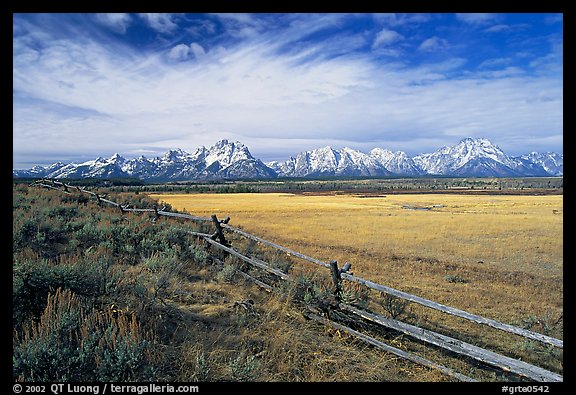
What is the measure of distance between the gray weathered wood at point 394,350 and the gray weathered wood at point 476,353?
274 mm

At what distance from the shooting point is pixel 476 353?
4094 millimetres

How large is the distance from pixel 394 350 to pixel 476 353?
1.07 m

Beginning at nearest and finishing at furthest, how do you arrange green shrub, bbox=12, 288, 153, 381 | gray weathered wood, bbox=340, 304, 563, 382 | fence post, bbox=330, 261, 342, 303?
green shrub, bbox=12, 288, 153, 381
gray weathered wood, bbox=340, 304, 563, 382
fence post, bbox=330, 261, 342, 303

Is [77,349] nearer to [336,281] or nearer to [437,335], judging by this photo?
[336,281]

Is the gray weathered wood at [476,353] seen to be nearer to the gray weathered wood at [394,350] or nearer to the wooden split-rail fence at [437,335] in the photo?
the wooden split-rail fence at [437,335]

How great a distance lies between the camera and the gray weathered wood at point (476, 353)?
3510 mm

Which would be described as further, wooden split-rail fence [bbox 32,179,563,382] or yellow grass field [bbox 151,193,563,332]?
yellow grass field [bbox 151,193,563,332]

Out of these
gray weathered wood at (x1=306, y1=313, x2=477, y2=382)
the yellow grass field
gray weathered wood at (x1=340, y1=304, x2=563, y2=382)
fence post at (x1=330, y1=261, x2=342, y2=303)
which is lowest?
the yellow grass field

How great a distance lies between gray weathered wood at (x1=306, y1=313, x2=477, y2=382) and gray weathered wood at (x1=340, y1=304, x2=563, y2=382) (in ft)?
0.90

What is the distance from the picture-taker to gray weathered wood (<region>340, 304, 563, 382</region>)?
3.51 m

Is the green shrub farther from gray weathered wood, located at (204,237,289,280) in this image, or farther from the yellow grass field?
the yellow grass field

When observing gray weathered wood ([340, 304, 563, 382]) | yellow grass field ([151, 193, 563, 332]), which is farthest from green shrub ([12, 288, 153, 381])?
yellow grass field ([151, 193, 563, 332])
